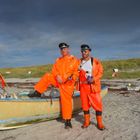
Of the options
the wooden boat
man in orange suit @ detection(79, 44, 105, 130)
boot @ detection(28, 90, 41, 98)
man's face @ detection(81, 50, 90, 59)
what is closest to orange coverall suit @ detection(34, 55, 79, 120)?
man in orange suit @ detection(79, 44, 105, 130)

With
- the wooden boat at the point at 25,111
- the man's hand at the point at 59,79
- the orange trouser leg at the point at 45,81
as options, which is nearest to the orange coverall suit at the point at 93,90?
the man's hand at the point at 59,79

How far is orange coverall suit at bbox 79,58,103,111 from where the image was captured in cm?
776

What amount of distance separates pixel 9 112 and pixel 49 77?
136 cm

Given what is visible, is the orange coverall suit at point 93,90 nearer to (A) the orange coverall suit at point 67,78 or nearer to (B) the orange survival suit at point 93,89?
(B) the orange survival suit at point 93,89

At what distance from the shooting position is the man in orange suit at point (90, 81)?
7.76 meters

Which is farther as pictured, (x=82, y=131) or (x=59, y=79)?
(x=59, y=79)

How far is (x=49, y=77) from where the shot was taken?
8516 mm

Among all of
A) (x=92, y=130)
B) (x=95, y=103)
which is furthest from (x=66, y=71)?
(x=92, y=130)

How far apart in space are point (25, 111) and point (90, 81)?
6.53 ft

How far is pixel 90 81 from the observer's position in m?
7.73

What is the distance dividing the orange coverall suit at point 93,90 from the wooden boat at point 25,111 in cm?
135

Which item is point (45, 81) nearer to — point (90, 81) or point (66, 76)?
point (66, 76)

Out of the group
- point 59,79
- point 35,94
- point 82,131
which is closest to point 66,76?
point 59,79

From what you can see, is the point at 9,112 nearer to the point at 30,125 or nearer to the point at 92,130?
the point at 30,125
